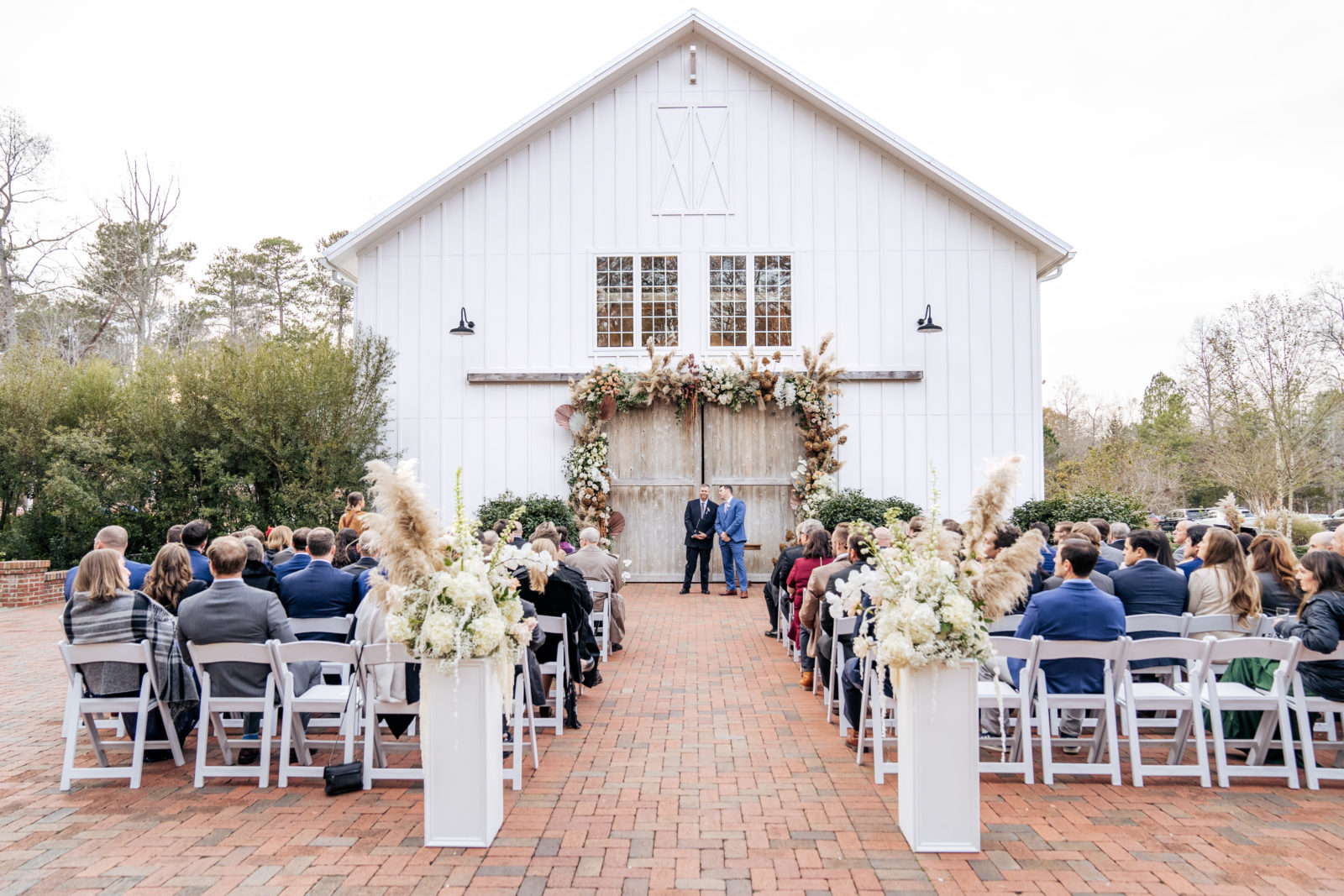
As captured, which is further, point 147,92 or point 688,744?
point 147,92

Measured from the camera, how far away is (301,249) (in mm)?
35906

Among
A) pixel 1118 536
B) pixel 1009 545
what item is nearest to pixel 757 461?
pixel 1118 536

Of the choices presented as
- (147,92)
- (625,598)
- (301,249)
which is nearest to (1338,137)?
(625,598)

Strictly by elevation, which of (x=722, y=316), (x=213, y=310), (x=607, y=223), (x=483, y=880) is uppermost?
(x=213, y=310)

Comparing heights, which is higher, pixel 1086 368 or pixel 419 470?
pixel 1086 368

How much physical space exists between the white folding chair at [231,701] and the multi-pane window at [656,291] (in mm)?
10020

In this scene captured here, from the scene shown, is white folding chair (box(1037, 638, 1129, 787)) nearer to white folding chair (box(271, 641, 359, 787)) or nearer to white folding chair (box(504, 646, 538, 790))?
white folding chair (box(504, 646, 538, 790))

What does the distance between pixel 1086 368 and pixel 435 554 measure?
41.9 m

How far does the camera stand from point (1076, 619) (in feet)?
17.6

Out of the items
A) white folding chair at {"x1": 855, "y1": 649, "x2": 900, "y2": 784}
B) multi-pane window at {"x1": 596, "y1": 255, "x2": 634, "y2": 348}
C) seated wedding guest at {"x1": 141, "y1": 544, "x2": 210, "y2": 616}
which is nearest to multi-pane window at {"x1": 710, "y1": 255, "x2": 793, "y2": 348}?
multi-pane window at {"x1": 596, "y1": 255, "x2": 634, "y2": 348}

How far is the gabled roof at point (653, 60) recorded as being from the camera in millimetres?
13891

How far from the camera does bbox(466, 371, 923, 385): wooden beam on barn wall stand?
1414 cm

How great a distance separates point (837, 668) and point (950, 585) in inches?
90.9

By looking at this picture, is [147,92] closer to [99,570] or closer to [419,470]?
[419,470]
